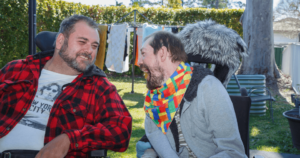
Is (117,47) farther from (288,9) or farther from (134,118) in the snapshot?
(288,9)

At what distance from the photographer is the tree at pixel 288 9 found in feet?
65.2

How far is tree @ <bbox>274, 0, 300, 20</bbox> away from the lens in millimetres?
19859

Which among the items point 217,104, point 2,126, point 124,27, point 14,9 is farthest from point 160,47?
point 14,9

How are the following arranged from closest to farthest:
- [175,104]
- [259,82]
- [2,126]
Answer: [175,104], [2,126], [259,82]

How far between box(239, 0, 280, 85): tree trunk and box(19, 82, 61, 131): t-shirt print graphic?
7.07 m

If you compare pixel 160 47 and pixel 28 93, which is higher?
pixel 160 47

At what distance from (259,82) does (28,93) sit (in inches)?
178

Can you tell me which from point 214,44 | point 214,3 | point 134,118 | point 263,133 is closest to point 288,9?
point 214,3

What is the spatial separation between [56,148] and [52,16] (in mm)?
8286

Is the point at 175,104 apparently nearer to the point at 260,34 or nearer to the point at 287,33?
the point at 260,34

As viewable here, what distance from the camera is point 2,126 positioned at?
5.67ft

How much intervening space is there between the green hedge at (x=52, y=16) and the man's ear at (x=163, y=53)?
653 cm

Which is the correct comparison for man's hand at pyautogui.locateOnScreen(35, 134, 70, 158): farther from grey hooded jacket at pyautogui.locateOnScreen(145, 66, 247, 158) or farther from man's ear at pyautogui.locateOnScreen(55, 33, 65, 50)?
man's ear at pyautogui.locateOnScreen(55, 33, 65, 50)

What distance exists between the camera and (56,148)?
1452 millimetres
